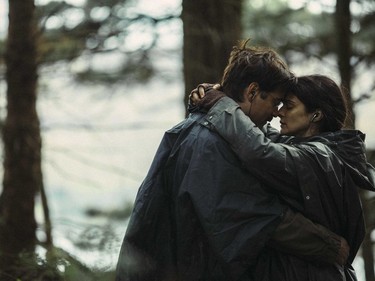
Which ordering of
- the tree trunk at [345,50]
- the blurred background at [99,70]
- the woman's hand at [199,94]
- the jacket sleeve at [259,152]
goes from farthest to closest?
the tree trunk at [345,50], the blurred background at [99,70], the woman's hand at [199,94], the jacket sleeve at [259,152]

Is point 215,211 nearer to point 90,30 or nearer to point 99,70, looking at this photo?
point 90,30

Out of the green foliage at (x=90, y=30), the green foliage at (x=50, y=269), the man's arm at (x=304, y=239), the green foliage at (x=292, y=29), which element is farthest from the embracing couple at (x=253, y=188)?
the green foliage at (x=292, y=29)

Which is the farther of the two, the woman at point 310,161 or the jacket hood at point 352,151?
the jacket hood at point 352,151

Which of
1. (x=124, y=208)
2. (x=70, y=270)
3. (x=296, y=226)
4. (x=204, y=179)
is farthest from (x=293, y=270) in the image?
(x=124, y=208)

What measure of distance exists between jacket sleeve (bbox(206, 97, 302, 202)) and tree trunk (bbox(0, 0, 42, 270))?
4273 mm

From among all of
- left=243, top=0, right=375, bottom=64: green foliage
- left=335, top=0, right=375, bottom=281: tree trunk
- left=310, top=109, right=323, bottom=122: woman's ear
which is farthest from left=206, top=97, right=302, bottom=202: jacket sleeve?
left=243, top=0, right=375, bottom=64: green foliage

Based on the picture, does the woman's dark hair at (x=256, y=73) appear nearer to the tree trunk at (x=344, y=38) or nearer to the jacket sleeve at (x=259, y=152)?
the jacket sleeve at (x=259, y=152)

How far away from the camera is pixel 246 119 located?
3.48 metres

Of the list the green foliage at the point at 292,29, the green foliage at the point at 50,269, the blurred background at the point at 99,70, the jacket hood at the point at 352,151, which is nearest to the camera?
the jacket hood at the point at 352,151

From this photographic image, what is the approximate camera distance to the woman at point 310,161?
339 centimetres


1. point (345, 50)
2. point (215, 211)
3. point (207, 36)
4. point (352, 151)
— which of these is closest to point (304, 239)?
point (215, 211)

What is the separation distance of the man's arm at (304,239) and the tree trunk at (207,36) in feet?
8.93

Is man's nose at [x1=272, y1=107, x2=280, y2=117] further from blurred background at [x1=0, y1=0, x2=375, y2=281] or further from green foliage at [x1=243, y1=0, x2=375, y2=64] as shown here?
green foliage at [x1=243, y1=0, x2=375, y2=64]

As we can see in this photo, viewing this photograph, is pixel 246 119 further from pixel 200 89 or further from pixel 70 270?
pixel 70 270
